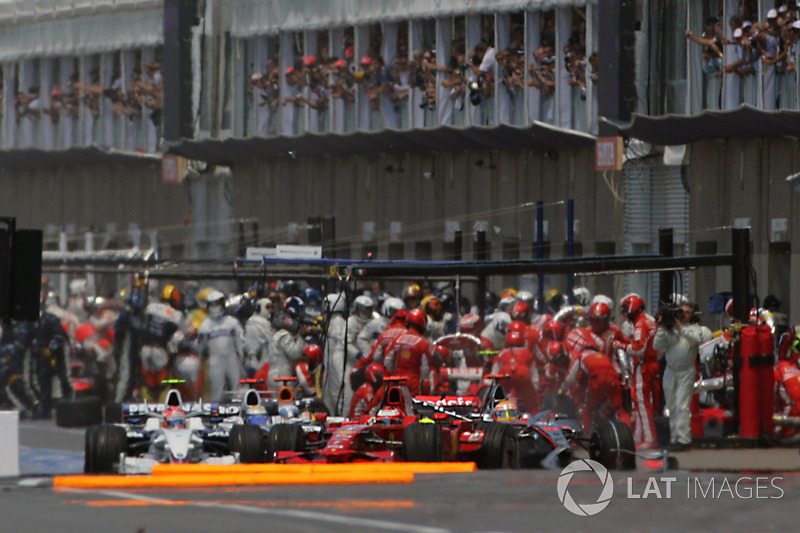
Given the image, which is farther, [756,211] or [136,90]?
[136,90]

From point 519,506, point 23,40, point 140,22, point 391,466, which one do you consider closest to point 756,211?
point 391,466

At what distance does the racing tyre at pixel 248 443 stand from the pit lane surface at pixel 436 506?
66.2 inches

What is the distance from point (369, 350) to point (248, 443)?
6464mm

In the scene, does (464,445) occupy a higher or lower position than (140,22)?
lower

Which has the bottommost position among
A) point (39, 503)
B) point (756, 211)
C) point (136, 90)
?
Result: point (39, 503)

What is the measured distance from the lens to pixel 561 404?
19.4 meters

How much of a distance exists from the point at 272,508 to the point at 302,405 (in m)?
5.86

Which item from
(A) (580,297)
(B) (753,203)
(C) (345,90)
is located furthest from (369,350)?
(C) (345,90)

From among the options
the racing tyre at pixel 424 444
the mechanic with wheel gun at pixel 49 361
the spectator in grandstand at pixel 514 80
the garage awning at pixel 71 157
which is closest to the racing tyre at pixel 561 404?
the racing tyre at pixel 424 444

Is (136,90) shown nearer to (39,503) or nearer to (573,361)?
(573,361)

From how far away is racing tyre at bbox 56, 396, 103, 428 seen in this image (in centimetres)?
2231

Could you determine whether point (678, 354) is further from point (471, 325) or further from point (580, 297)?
point (580, 297)

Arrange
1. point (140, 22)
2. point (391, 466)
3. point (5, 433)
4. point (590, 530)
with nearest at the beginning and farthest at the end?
point (590, 530) < point (391, 466) < point (5, 433) < point (140, 22)

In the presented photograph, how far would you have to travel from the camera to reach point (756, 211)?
2745 cm
